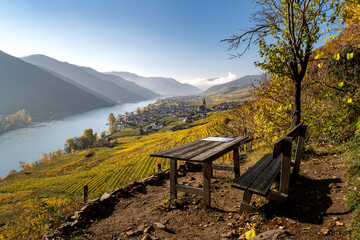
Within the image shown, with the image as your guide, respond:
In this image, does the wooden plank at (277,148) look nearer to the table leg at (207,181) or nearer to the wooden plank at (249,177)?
the wooden plank at (249,177)

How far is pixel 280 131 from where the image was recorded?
27.2 ft

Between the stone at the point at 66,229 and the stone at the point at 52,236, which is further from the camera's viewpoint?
the stone at the point at 66,229

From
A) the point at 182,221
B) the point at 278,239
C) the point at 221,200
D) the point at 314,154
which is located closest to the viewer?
the point at 278,239

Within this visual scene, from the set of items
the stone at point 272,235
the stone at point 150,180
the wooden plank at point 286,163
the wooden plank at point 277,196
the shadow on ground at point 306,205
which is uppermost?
the wooden plank at point 286,163

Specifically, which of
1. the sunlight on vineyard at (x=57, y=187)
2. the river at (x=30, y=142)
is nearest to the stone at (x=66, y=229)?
the sunlight on vineyard at (x=57, y=187)

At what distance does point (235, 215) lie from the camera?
3.90 metres

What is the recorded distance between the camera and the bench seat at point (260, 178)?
10.8 feet

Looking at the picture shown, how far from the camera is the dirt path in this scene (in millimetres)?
2906

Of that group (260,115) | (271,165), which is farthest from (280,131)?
A: (271,165)

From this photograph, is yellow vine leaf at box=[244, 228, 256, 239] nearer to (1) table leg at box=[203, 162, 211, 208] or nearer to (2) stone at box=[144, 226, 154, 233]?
(1) table leg at box=[203, 162, 211, 208]

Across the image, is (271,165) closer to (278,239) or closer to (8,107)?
(278,239)

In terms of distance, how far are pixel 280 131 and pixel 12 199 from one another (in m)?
55.8

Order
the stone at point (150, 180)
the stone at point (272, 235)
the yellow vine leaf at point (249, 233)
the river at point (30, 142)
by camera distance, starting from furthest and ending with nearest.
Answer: the river at point (30, 142)
the stone at point (150, 180)
the yellow vine leaf at point (249, 233)
the stone at point (272, 235)

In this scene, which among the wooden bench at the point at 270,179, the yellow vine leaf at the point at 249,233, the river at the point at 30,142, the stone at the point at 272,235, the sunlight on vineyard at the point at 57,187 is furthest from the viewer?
the river at the point at 30,142
